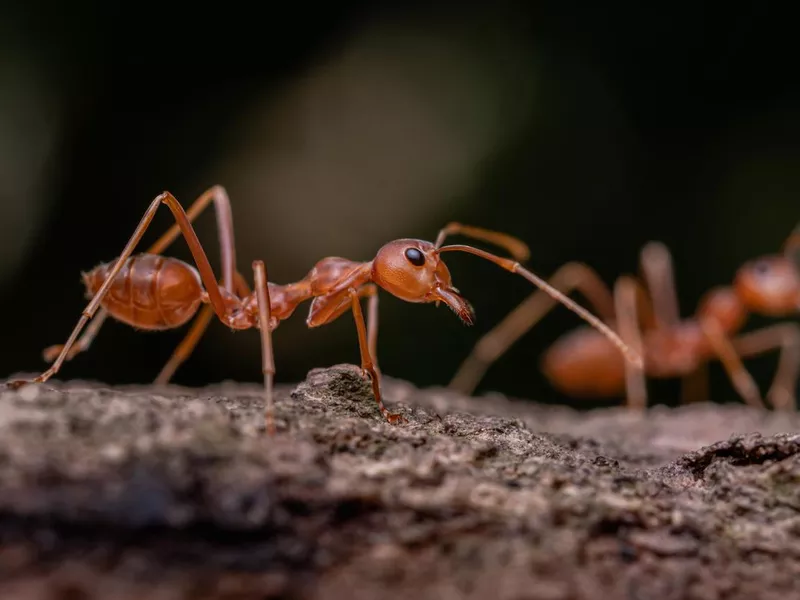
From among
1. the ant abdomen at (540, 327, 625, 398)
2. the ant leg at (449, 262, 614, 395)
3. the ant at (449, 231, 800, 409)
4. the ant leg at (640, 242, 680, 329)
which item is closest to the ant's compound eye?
the ant at (449, 231, 800, 409)

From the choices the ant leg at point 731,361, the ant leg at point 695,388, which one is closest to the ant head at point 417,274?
the ant leg at point 731,361

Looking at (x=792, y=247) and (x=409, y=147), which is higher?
(x=409, y=147)

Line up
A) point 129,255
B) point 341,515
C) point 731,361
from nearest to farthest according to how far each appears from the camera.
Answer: point 341,515, point 129,255, point 731,361

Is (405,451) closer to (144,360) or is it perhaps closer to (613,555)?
(613,555)

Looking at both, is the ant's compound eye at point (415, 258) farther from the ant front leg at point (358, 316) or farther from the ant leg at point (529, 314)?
the ant leg at point (529, 314)

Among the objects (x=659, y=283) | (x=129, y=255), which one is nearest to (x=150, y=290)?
(x=129, y=255)

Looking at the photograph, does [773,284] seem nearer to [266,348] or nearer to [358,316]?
[358,316]
